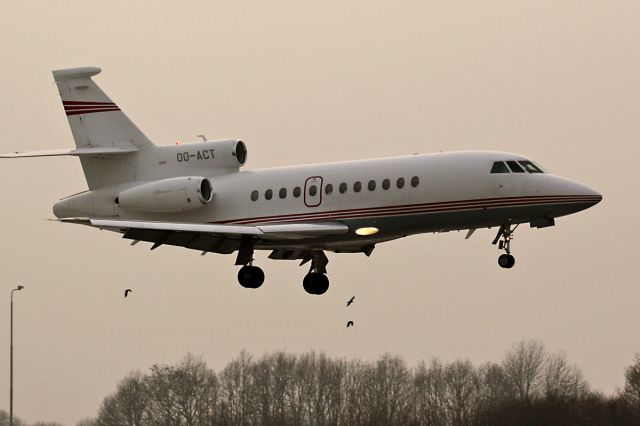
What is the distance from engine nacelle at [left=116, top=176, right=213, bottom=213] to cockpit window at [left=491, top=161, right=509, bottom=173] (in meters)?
10.1

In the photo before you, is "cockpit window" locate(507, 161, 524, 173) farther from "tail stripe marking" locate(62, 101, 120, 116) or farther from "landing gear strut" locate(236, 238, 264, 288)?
"tail stripe marking" locate(62, 101, 120, 116)

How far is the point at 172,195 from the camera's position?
7544 cm

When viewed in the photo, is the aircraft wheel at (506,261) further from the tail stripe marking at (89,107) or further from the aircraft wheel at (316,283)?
the tail stripe marking at (89,107)

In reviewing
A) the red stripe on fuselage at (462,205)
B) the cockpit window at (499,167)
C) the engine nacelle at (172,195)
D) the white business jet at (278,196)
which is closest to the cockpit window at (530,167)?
the white business jet at (278,196)

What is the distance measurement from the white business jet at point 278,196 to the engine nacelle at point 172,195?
0.03 meters

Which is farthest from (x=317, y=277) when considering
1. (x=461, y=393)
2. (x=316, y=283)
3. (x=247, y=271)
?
(x=461, y=393)

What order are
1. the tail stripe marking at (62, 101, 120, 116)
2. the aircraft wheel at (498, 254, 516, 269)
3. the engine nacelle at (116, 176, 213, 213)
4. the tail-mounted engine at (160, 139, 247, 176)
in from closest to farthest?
the aircraft wheel at (498, 254, 516, 269) → the engine nacelle at (116, 176, 213, 213) → the tail-mounted engine at (160, 139, 247, 176) → the tail stripe marking at (62, 101, 120, 116)

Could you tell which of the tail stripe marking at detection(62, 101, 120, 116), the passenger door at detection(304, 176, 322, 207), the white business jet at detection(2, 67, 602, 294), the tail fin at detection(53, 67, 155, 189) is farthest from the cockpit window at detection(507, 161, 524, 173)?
the tail stripe marking at detection(62, 101, 120, 116)

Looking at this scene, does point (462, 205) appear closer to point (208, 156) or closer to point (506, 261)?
point (506, 261)

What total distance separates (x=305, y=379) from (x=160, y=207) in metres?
34.5

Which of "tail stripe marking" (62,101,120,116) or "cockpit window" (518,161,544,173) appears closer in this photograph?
"cockpit window" (518,161,544,173)

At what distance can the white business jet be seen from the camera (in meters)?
70.7

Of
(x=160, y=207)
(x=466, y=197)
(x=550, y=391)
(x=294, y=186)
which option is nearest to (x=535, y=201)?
(x=466, y=197)

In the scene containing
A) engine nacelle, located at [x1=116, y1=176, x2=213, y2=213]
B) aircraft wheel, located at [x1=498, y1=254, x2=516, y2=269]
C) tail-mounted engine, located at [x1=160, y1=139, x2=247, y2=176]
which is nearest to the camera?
aircraft wheel, located at [x1=498, y1=254, x2=516, y2=269]
